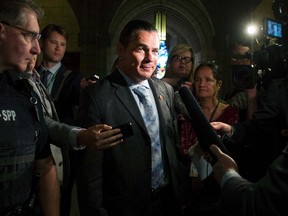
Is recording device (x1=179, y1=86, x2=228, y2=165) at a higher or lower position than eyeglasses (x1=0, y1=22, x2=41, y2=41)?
lower

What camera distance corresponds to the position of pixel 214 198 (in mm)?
2930

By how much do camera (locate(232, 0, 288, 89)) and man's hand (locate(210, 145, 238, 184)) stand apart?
1.05 meters

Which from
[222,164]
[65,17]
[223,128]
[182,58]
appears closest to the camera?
[222,164]

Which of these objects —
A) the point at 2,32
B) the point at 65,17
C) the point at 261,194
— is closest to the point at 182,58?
the point at 2,32

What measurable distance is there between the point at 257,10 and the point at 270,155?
1116cm

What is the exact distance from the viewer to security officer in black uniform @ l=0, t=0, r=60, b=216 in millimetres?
1710

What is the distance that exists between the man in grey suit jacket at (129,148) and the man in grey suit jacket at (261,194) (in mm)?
896

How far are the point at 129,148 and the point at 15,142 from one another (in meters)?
0.83

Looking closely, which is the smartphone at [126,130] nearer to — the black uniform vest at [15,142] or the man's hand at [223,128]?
the black uniform vest at [15,142]

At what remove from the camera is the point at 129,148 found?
2.34m

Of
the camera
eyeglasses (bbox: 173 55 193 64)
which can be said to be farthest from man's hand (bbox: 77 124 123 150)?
eyeglasses (bbox: 173 55 193 64)

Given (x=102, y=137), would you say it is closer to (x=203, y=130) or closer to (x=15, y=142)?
(x=15, y=142)

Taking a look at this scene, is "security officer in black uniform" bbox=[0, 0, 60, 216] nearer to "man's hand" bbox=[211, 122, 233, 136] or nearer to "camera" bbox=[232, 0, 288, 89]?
A: "man's hand" bbox=[211, 122, 233, 136]

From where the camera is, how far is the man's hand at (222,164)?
64.7 inches
